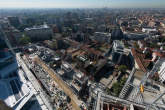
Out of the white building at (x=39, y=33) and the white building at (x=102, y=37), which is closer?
the white building at (x=102, y=37)

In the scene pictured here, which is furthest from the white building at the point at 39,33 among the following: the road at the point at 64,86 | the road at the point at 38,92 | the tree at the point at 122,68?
the tree at the point at 122,68

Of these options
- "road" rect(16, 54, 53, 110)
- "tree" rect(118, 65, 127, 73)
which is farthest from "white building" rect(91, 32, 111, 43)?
"road" rect(16, 54, 53, 110)

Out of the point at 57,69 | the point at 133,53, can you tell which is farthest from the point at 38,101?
the point at 133,53

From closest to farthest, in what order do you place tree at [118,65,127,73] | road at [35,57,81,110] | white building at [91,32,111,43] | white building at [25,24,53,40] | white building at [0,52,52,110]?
white building at [0,52,52,110], road at [35,57,81,110], tree at [118,65,127,73], white building at [91,32,111,43], white building at [25,24,53,40]

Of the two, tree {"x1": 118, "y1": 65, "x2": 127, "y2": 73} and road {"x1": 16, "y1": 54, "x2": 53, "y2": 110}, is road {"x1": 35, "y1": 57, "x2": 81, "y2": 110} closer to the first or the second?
road {"x1": 16, "y1": 54, "x2": 53, "y2": 110}

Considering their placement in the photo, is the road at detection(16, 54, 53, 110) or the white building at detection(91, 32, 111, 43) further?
the white building at detection(91, 32, 111, 43)

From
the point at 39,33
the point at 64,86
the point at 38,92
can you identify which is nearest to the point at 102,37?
the point at 64,86

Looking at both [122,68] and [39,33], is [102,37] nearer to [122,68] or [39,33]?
[122,68]

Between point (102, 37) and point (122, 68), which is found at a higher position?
point (102, 37)

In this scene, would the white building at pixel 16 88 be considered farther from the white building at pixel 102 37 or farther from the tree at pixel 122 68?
the white building at pixel 102 37
